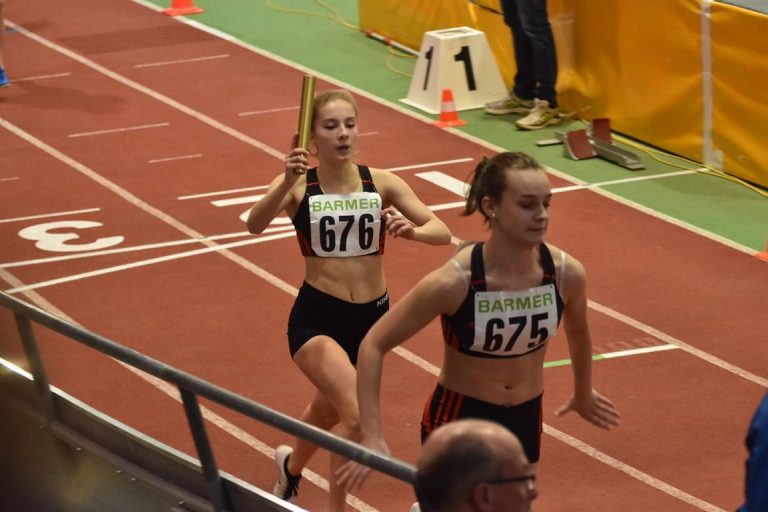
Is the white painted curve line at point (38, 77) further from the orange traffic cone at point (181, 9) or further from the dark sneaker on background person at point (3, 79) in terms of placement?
the orange traffic cone at point (181, 9)

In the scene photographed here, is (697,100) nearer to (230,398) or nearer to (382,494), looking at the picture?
(382,494)

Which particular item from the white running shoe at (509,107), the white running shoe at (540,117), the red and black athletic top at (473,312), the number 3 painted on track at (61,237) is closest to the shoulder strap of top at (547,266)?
the red and black athletic top at (473,312)

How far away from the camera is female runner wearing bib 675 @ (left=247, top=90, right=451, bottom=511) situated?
22.9ft

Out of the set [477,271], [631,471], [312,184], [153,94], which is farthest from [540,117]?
[477,271]

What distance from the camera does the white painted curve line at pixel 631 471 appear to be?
297 inches

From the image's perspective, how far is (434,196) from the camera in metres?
12.6

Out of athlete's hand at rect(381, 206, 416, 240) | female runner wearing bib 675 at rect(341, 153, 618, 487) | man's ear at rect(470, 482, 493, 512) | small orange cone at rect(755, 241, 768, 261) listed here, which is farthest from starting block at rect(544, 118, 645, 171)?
man's ear at rect(470, 482, 493, 512)

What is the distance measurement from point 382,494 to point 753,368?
2865mm

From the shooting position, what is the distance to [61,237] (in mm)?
11930

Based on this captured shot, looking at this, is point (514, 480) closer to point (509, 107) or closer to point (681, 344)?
point (681, 344)

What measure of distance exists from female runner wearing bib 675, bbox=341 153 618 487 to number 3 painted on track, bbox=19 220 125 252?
6.42 meters

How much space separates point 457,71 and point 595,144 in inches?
84.4

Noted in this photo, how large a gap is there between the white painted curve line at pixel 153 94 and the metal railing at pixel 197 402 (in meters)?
7.82

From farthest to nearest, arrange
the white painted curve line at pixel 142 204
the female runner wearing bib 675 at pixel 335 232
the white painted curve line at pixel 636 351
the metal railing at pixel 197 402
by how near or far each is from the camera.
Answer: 1. the white painted curve line at pixel 142 204
2. the white painted curve line at pixel 636 351
3. the female runner wearing bib 675 at pixel 335 232
4. the metal railing at pixel 197 402
